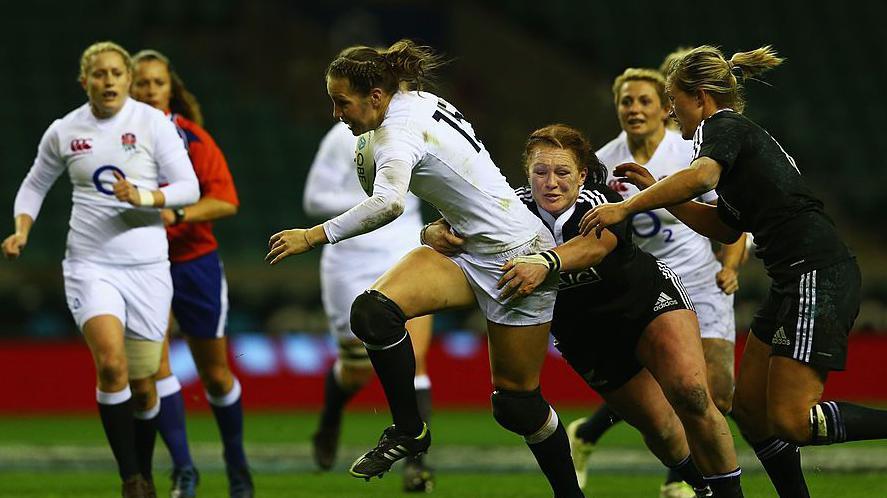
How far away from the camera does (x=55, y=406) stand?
44.1 ft

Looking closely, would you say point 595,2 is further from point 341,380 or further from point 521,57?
point 341,380

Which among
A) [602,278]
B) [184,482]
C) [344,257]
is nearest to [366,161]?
[602,278]

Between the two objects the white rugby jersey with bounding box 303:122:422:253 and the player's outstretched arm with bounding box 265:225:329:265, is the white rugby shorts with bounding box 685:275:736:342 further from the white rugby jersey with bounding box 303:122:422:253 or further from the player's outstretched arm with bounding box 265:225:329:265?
the player's outstretched arm with bounding box 265:225:329:265

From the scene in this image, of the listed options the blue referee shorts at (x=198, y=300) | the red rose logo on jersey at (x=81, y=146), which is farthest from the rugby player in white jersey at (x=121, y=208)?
the blue referee shorts at (x=198, y=300)

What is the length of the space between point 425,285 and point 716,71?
1448mm

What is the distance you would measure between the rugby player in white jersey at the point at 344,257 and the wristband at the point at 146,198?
1675 mm

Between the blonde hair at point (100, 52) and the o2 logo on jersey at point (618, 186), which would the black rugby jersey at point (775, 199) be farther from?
the blonde hair at point (100, 52)

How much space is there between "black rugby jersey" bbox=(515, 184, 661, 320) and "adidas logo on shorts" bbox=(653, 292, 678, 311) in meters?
0.05

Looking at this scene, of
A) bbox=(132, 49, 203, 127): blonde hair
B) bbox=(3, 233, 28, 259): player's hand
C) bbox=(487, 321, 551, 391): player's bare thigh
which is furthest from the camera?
bbox=(132, 49, 203, 127): blonde hair

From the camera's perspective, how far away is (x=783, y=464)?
575 centimetres

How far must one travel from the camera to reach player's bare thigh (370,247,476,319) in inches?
220

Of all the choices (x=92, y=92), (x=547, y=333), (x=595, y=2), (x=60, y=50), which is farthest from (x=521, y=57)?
(x=547, y=333)

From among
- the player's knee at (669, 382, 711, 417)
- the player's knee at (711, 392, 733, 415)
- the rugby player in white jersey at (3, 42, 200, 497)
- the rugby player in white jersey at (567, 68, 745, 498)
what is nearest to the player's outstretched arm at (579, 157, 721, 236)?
the player's knee at (669, 382, 711, 417)

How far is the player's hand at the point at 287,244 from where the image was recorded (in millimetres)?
Result: 5148
